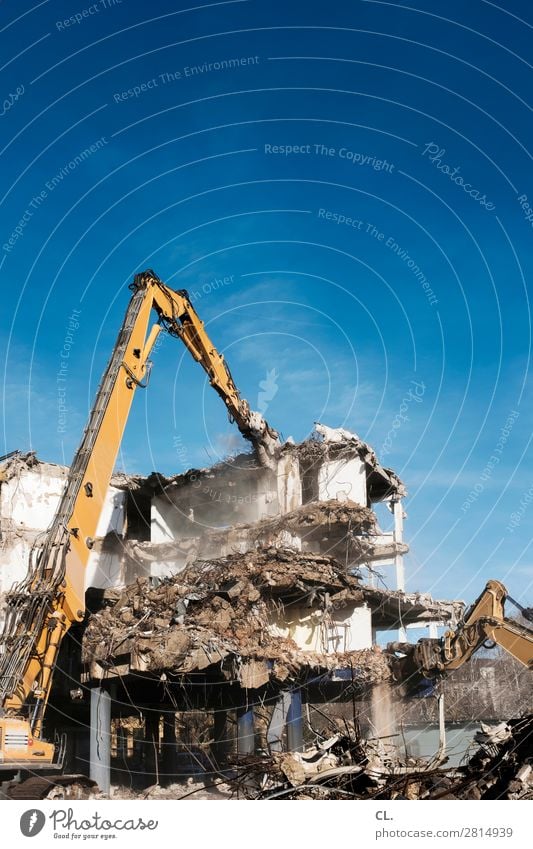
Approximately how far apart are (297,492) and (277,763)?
24.9 metres

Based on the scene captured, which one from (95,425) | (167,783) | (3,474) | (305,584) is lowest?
(167,783)

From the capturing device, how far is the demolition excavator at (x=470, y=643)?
2162 cm

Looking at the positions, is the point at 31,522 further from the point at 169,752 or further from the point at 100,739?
the point at 100,739

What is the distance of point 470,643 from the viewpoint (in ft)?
82.4

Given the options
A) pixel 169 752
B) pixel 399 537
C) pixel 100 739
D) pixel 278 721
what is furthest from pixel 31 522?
pixel 100 739

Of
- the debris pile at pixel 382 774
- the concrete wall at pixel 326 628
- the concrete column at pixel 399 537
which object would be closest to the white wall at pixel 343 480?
the concrete column at pixel 399 537

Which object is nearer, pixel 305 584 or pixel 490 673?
pixel 305 584

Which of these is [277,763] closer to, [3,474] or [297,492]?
[297,492]

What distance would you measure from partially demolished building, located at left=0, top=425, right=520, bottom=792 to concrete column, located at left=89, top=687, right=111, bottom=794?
0.04 metres

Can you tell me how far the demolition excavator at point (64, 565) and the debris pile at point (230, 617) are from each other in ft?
11.3

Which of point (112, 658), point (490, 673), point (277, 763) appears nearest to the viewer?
point (277, 763)
